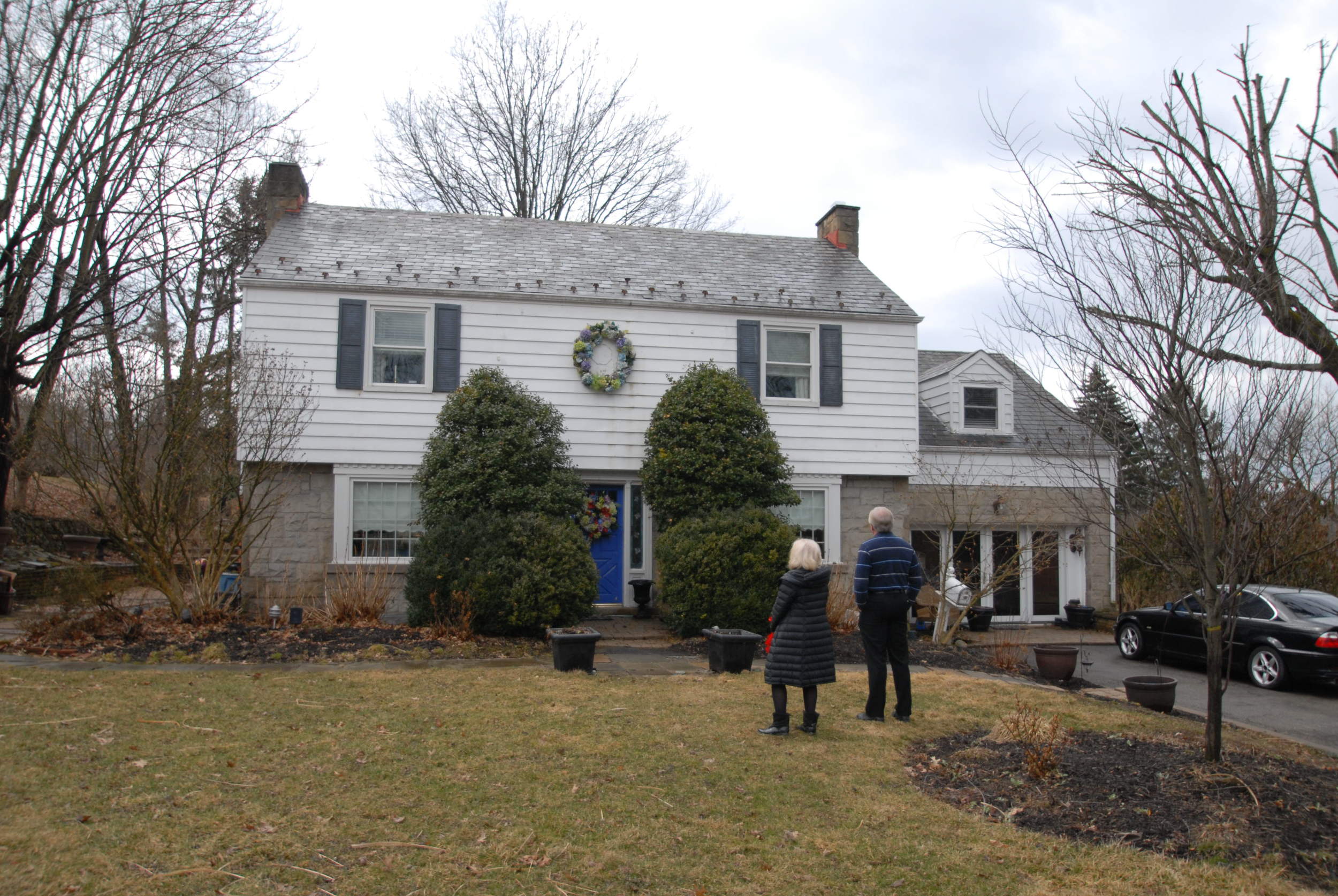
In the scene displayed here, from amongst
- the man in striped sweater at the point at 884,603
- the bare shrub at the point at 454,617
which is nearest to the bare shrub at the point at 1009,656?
the man in striped sweater at the point at 884,603

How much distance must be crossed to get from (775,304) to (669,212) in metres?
14.0

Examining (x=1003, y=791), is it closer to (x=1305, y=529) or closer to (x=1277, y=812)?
(x=1277, y=812)

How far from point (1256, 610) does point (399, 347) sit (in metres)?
12.6

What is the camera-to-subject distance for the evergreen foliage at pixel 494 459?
40.1 feet

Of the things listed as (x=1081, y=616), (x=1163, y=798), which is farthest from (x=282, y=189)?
(x=1081, y=616)

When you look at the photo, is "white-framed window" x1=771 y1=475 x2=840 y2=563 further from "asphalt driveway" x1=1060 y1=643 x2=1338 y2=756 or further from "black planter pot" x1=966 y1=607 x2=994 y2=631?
"asphalt driveway" x1=1060 y1=643 x2=1338 y2=756

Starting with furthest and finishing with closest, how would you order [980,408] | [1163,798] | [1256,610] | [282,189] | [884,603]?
[980,408]
[282,189]
[1256,610]
[884,603]
[1163,798]

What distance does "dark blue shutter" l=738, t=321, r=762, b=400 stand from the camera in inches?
589

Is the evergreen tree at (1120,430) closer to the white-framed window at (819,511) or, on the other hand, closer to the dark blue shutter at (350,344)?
the white-framed window at (819,511)

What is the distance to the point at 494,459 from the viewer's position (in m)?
12.2

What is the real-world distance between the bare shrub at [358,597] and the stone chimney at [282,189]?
6.43m

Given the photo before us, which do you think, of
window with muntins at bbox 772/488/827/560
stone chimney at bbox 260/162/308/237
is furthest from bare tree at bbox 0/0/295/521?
window with muntins at bbox 772/488/827/560

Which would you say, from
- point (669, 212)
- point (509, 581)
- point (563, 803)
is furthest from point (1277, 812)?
point (669, 212)

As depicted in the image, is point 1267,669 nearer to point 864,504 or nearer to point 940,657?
point 940,657
